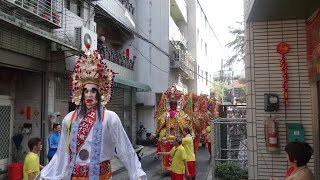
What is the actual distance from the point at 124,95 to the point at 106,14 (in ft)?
18.1

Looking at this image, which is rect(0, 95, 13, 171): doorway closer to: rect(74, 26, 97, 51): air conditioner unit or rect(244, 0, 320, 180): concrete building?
rect(74, 26, 97, 51): air conditioner unit

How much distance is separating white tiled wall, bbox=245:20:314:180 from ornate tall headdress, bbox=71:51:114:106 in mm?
2708

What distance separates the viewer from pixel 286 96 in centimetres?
647

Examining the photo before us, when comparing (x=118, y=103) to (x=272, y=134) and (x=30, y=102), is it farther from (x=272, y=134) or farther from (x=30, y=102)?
(x=272, y=134)

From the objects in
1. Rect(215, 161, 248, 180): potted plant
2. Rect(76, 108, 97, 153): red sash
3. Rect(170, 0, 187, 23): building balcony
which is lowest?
Rect(215, 161, 248, 180): potted plant

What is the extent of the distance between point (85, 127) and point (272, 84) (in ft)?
10.9

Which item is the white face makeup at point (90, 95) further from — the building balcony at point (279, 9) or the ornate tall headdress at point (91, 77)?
the building balcony at point (279, 9)

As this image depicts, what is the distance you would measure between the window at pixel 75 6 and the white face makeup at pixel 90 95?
9.79m

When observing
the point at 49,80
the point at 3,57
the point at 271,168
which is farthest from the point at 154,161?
the point at 271,168

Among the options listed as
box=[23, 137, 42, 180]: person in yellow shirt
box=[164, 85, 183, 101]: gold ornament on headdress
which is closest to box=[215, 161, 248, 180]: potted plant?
box=[164, 85, 183, 101]: gold ornament on headdress

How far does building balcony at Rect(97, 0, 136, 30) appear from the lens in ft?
56.1

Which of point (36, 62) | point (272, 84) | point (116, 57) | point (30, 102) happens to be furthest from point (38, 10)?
point (116, 57)

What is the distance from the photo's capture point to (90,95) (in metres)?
4.95

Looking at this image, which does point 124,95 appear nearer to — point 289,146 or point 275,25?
point 275,25
